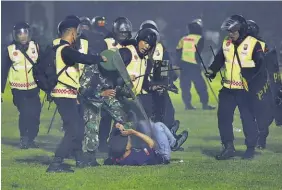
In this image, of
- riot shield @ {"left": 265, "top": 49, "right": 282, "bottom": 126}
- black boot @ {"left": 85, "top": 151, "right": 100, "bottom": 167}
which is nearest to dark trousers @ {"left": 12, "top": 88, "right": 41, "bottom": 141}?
black boot @ {"left": 85, "top": 151, "right": 100, "bottom": 167}

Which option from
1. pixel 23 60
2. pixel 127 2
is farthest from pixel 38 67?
pixel 127 2

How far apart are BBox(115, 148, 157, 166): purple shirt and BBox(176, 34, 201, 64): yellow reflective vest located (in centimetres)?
79

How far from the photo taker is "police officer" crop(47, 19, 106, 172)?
7816 mm

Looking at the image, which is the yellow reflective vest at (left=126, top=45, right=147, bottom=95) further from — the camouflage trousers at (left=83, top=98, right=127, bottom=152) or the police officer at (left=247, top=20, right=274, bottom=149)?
the police officer at (left=247, top=20, right=274, bottom=149)

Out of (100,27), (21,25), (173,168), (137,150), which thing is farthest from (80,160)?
(21,25)

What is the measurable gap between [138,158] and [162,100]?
0.48m

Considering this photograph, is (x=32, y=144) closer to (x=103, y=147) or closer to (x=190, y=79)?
(x=103, y=147)

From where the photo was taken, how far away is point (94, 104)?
8.08 metres

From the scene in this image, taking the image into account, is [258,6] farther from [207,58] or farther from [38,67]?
[38,67]

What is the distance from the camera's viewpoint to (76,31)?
7.98m

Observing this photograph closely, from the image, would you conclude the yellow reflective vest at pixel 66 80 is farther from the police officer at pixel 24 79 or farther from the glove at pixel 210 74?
the glove at pixel 210 74

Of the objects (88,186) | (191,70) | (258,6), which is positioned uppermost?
(258,6)

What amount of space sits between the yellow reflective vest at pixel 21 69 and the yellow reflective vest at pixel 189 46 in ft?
3.65

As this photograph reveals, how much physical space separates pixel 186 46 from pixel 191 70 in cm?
20
